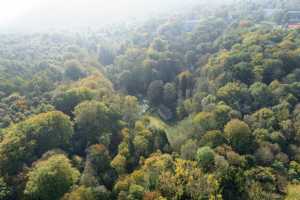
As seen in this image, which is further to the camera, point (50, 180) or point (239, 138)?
point (239, 138)

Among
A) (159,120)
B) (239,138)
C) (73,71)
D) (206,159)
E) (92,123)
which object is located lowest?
(159,120)

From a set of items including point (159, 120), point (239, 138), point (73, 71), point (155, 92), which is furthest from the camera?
point (73, 71)

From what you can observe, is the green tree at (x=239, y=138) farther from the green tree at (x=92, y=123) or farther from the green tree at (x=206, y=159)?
the green tree at (x=92, y=123)

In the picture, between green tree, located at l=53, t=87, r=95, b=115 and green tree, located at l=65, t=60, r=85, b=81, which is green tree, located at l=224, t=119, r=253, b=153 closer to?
green tree, located at l=53, t=87, r=95, b=115

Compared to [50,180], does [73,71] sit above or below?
above

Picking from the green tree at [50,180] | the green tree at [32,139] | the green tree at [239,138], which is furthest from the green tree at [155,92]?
the green tree at [50,180]

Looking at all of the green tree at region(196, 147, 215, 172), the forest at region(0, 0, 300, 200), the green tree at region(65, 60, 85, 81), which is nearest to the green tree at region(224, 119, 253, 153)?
the forest at region(0, 0, 300, 200)

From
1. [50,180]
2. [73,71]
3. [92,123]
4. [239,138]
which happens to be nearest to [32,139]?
[50,180]

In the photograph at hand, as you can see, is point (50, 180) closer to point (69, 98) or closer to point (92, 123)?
point (92, 123)

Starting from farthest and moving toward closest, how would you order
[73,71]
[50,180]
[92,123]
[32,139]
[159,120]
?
1. [73,71]
2. [159,120]
3. [92,123]
4. [32,139]
5. [50,180]
